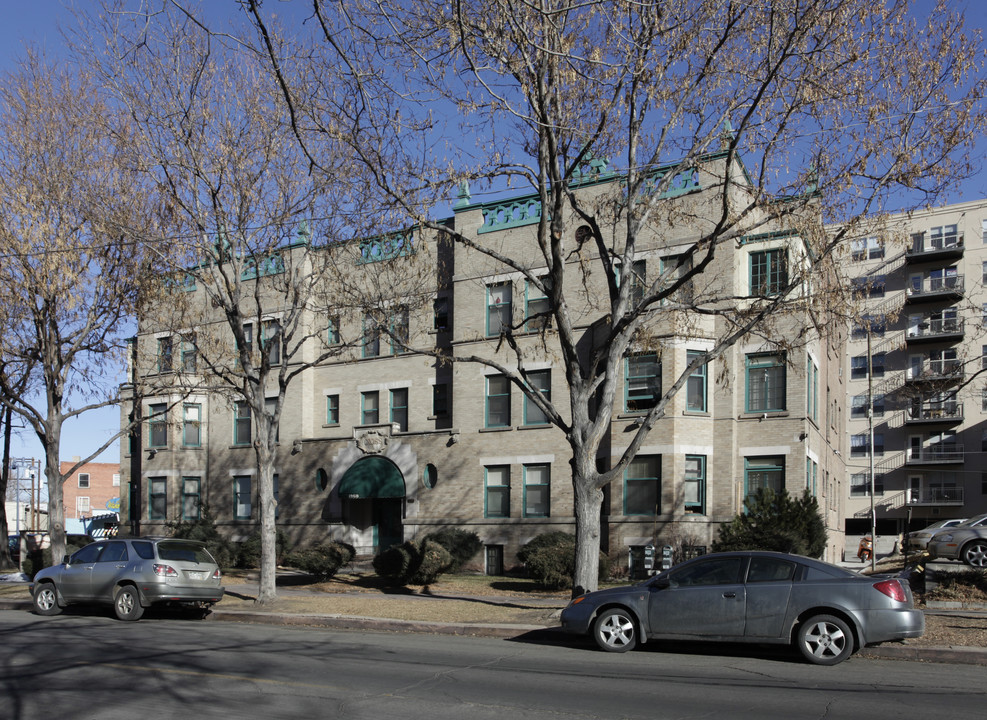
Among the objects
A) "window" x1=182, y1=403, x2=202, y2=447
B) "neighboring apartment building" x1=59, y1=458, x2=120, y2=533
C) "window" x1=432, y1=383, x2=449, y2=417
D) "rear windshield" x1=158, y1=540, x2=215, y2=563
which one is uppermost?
"window" x1=432, y1=383, x2=449, y2=417

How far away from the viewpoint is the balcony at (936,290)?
56.9m

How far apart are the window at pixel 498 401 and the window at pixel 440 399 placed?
219cm

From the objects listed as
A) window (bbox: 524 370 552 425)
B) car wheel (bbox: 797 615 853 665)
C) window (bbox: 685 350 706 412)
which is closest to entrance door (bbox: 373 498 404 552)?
window (bbox: 524 370 552 425)

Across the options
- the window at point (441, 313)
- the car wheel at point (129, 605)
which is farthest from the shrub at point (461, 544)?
the car wheel at point (129, 605)

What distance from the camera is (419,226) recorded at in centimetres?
1573

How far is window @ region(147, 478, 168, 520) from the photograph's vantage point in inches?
1425

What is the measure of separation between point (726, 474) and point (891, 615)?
1424 centimetres

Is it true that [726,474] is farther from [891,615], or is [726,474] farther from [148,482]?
[148,482]

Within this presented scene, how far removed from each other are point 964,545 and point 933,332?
4122cm

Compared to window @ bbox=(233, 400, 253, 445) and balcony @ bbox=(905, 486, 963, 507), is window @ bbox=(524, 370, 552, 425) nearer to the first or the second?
window @ bbox=(233, 400, 253, 445)

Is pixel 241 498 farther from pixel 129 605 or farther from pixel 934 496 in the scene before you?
pixel 934 496

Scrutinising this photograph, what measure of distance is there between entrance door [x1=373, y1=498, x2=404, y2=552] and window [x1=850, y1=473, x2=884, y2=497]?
3981 cm

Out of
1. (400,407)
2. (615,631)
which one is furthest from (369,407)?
(615,631)

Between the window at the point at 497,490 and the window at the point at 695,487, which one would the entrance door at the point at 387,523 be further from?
the window at the point at 695,487
